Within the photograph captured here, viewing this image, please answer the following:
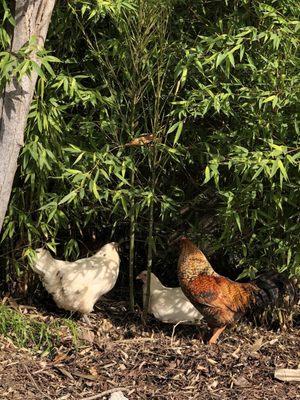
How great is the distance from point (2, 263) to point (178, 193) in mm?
1464

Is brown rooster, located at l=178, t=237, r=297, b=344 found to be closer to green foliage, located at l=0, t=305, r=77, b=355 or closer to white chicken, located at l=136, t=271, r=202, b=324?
white chicken, located at l=136, t=271, r=202, b=324

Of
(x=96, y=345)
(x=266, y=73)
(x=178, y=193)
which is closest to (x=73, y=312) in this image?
(x=96, y=345)

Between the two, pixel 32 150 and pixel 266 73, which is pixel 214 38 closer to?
pixel 266 73

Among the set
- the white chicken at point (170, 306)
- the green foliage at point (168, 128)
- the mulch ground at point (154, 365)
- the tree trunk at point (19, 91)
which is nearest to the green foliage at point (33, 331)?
the mulch ground at point (154, 365)

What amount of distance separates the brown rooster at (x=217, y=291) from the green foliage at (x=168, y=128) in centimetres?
15

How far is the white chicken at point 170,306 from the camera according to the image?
5641 mm

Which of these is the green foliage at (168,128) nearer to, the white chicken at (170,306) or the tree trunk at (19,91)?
the tree trunk at (19,91)

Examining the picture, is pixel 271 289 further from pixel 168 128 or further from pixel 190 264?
pixel 168 128

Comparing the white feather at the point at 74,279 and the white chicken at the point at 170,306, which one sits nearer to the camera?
the white feather at the point at 74,279

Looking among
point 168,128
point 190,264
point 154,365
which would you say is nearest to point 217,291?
point 190,264

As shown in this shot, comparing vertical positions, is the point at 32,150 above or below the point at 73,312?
above

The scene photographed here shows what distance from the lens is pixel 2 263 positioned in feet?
19.9

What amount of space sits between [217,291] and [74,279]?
1000mm

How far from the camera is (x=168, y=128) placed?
5.58 meters
